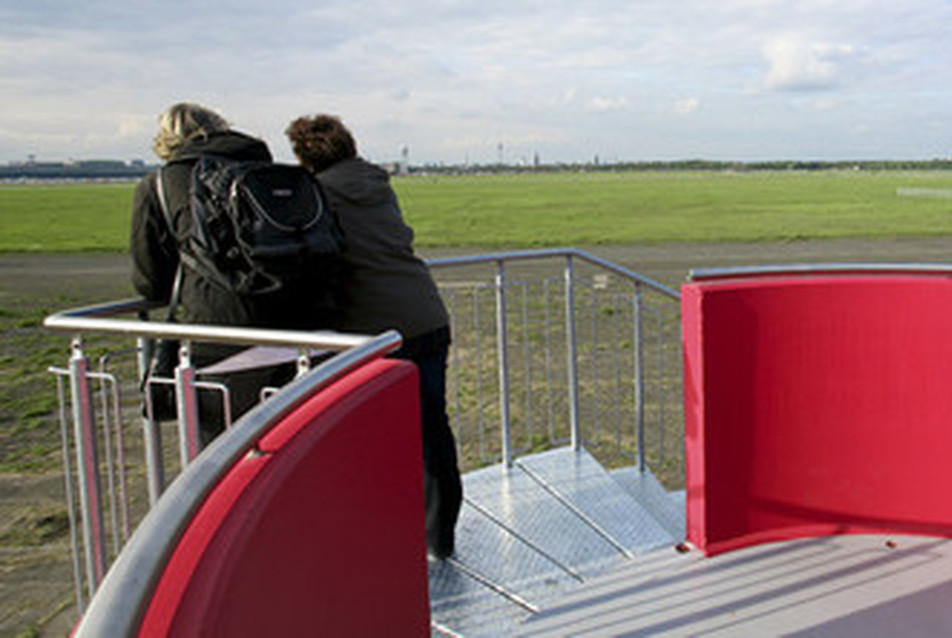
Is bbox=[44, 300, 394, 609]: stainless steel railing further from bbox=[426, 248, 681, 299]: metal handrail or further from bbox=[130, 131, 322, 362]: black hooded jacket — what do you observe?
bbox=[426, 248, 681, 299]: metal handrail

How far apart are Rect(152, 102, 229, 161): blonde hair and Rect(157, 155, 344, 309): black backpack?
0.69 feet

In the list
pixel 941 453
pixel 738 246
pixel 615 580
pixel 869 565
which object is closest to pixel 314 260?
pixel 615 580

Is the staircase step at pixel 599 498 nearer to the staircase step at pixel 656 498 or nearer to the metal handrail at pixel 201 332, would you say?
the staircase step at pixel 656 498

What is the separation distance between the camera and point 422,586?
2.76 meters

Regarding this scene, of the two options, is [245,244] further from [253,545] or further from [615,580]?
[615,580]

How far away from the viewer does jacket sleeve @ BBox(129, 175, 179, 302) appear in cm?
299

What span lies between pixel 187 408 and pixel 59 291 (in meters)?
16.7

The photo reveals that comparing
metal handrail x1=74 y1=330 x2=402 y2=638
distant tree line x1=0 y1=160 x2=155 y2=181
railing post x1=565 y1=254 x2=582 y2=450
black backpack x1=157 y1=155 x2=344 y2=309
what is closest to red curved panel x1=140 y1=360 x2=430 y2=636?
metal handrail x1=74 y1=330 x2=402 y2=638

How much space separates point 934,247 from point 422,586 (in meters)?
24.0

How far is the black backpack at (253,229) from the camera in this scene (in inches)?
111

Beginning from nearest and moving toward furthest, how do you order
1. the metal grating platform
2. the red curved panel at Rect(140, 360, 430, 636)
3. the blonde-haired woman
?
the red curved panel at Rect(140, 360, 430, 636), the blonde-haired woman, the metal grating platform

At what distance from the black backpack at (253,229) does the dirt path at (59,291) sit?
92.4 inches

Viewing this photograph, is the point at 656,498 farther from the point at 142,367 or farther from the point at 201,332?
the point at 201,332

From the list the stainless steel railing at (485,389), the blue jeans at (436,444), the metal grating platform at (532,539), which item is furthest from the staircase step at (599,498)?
the blue jeans at (436,444)
